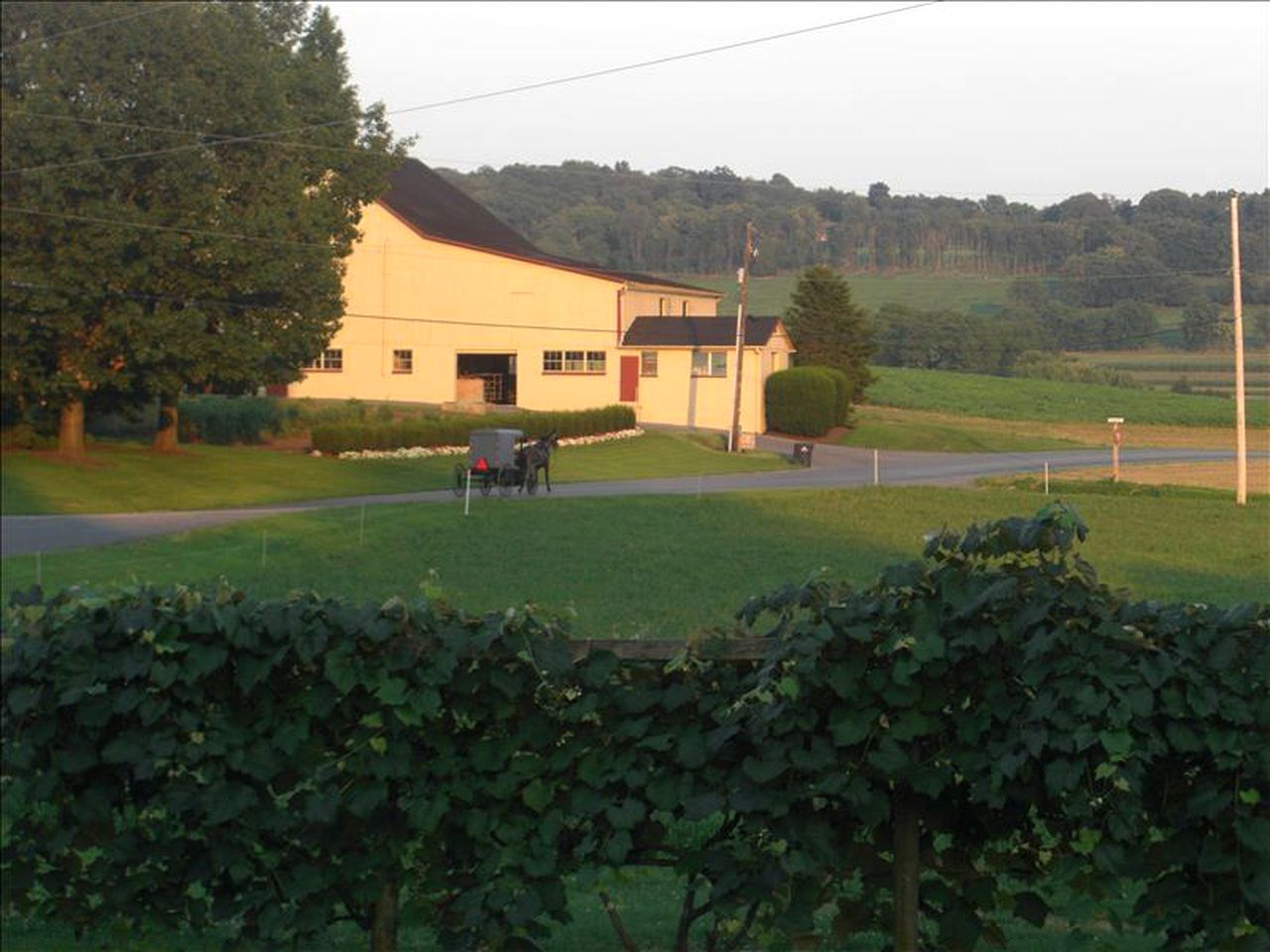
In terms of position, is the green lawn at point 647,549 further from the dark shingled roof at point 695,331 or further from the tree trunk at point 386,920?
the dark shingled roof at point 695,331

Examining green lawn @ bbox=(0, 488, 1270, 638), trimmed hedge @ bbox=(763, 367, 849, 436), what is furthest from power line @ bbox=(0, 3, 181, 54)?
trimmed hedge @ bbox=(763, 367, 849, 436)

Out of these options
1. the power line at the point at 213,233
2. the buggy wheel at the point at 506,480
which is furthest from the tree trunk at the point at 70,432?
the buggy wheel at the point at 506,480

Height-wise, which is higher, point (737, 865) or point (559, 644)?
point (559, 644)

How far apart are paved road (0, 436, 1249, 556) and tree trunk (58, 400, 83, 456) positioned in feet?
26.1

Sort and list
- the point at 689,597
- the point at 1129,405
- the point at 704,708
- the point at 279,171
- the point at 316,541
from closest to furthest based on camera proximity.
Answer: the point at 704,708 < the point at 689,597 < the point at 316,541 < the point at 1129,405 < the point at 279,171

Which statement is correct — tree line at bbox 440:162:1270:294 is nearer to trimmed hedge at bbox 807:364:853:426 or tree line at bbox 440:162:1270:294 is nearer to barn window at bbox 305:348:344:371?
trimmed hedge at bbox 807:364:853:426

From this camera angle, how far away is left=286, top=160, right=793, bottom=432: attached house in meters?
60.0

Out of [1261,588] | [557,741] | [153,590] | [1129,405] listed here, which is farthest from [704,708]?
[1129,405]

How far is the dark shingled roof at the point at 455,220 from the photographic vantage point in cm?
6056

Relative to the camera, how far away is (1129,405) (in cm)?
3444

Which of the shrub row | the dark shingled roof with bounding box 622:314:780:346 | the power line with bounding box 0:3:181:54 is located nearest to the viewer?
the shrub row

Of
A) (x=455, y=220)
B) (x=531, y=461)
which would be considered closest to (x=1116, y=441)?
(x=531, y=461)

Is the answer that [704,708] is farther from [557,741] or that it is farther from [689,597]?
[689,597]

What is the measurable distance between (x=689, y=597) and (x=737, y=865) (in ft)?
59.8
